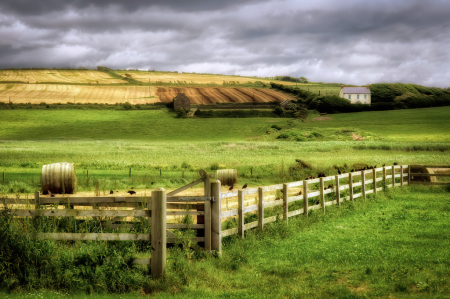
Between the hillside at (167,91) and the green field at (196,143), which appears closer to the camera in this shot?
the green field at (196,143)

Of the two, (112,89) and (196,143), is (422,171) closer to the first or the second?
(196,143)

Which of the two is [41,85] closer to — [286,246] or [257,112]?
[257,112]

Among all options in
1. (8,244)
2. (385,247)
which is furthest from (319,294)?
(8,244)

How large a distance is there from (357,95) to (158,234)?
327 ft

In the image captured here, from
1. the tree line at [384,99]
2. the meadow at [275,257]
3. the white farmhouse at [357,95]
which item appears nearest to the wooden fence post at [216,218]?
the meadow at [275,257]

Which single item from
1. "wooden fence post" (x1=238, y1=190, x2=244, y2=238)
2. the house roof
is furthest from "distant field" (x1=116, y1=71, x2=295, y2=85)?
"wooden fence post" (x1=238, y1=190, x2=244, y2=238)

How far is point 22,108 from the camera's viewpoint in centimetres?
7725

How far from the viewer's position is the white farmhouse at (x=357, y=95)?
98812 mm

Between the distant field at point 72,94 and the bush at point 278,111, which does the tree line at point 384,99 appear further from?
the distant field at point 72,94

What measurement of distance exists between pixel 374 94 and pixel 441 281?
98670 mm

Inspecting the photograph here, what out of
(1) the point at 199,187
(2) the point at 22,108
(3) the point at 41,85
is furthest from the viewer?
(3) the point at 41,85

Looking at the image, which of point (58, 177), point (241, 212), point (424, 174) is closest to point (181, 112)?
point (58, 177)

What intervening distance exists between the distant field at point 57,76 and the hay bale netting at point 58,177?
82508 mm

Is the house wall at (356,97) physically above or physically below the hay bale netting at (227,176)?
above
